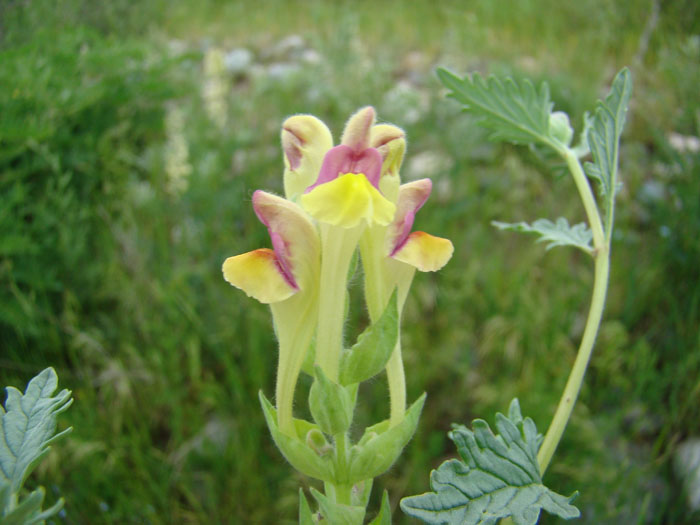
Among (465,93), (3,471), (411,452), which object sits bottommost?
(411,452)

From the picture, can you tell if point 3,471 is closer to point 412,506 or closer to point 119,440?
point 412,506

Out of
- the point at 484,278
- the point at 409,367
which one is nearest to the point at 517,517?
the point at 409,367

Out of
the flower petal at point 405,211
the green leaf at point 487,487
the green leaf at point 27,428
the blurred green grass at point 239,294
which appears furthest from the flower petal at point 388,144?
the blurred green grass at point 239,294

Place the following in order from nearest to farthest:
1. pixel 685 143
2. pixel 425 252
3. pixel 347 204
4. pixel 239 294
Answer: pixel 347 204 → pixel 425 252 → pixel 239 294 → pixel 685 143

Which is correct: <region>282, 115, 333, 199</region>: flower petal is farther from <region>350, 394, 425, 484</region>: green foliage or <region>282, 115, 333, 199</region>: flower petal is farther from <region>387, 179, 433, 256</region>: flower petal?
<region>350, 394, 425, 484</region>: green foliage

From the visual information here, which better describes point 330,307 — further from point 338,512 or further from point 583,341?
point 583,341

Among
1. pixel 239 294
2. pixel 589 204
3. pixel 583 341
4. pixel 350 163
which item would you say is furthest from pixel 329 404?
pixel 239 294
